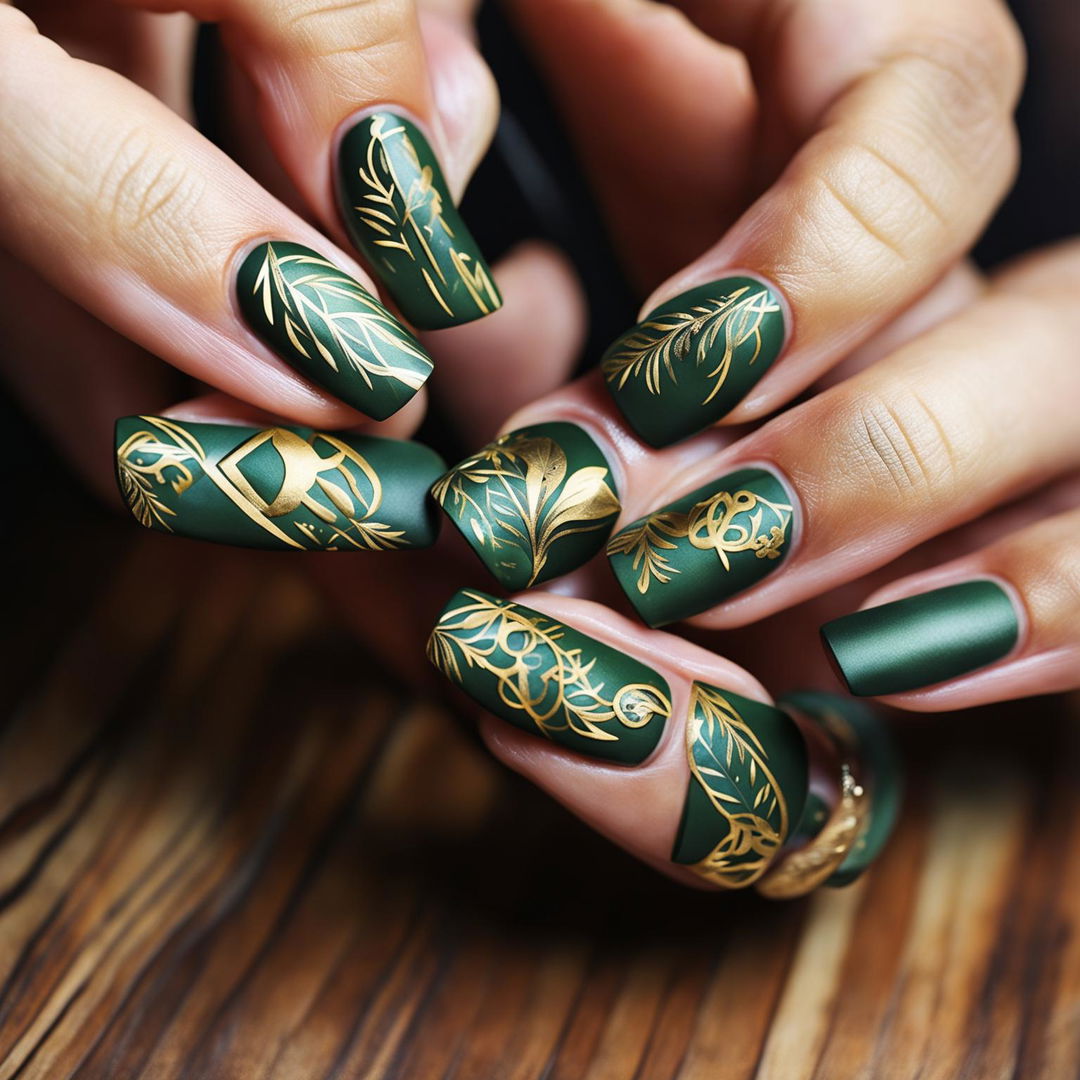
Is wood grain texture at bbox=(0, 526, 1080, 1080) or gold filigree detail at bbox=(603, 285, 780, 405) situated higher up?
gold filigree detail at bbox=(603, 285, 780, 405)

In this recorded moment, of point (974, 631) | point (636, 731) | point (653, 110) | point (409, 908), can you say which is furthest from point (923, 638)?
point (653, 110)

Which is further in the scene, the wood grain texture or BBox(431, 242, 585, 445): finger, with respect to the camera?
BBox(431, 242, 585, 445): finger

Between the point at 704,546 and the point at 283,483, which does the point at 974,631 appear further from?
the point at 283,483

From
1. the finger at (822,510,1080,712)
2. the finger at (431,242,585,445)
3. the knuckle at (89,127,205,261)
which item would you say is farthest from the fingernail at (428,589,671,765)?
the finger at (431,242,585,445)

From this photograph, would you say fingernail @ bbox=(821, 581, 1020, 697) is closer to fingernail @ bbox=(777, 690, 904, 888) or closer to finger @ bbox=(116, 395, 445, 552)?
fingernail @ bbox=(777, 690, 904, 888)

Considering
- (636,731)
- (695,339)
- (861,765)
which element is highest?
(695,339)

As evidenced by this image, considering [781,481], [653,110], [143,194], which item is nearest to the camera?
[143,194]

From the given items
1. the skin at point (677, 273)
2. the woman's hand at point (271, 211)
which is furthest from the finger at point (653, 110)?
the woman's hand at point (271, 211)
